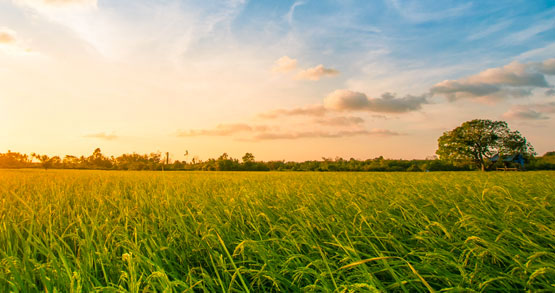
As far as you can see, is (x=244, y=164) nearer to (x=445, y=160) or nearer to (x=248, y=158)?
(x=248, y=158)

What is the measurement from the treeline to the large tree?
4.39 feet

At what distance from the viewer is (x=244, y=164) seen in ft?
124

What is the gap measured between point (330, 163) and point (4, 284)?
121 ft

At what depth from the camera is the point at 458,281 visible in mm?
1717

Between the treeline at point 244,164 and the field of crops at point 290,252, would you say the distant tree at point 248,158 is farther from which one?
the field of crops at point 290,252

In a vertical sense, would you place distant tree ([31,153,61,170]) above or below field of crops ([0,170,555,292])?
above

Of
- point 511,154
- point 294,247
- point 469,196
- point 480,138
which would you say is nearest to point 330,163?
point 480,138

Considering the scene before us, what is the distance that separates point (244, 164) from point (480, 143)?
35.2m

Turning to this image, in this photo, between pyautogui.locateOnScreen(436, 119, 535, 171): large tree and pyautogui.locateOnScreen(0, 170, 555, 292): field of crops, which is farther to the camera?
pyautogui.locateOnScreen(436, 119, 535, 171): large tree

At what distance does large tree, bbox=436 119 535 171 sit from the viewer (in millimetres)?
41031

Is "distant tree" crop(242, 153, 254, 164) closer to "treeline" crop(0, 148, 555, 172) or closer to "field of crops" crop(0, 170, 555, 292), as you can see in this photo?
"treeline" crop(0, 148, 555, 172)

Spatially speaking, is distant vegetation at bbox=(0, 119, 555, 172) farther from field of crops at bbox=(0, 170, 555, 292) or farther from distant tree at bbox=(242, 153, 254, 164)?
field of crops at bbox=(0, 170, 555, 292)

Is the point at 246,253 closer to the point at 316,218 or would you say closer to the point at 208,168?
the point at 316,218

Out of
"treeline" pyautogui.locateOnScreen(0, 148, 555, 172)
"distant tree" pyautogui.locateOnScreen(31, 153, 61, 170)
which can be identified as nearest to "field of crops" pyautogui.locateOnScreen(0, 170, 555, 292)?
"treeline" pyautogui.locateOnScreen(0, 148, 555, 172)
